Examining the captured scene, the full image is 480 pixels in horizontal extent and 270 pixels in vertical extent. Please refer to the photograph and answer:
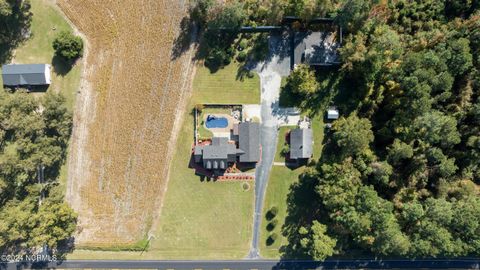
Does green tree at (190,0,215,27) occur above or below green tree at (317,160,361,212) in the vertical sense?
above

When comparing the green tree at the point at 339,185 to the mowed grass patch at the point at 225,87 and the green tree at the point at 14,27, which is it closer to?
the mowed grass patch at the point at 225,87

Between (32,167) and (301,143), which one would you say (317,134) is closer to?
(301,143)

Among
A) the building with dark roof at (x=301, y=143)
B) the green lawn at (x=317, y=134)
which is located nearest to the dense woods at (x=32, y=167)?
the building with dark roof at (x=301, y=143)

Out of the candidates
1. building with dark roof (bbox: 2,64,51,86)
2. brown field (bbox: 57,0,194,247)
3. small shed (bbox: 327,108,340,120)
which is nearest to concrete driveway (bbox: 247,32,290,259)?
small shed (bbox: 327,108,340,120)

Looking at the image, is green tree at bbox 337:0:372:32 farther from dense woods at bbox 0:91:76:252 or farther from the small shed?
dense woods at bbox 0:91:76:252

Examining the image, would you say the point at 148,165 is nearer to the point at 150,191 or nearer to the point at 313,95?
the point at 150,191

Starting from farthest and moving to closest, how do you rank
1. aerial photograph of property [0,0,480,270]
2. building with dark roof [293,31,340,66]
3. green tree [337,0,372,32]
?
1. building with dark roof [293,31,340,66]
2. aerial photograph of property [0,0,480,270]
3. green tree [337,0,372,32]
